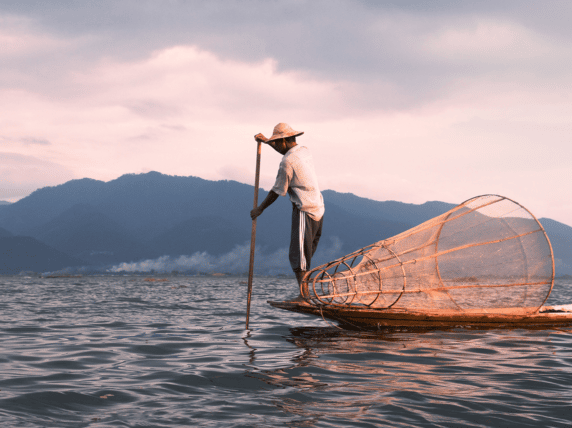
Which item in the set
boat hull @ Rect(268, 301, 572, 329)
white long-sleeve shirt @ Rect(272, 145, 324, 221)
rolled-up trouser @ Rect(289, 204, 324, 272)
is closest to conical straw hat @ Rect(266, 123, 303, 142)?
white long-sleeve shirt @ Rect(272, 145, 324, 221)

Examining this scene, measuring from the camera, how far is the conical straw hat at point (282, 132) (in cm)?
679

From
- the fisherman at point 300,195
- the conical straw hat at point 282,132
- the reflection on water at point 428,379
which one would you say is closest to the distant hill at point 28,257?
the conical straw hat at point 282,132

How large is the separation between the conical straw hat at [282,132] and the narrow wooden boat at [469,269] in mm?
1982

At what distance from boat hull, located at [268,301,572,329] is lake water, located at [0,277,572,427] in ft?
0.50

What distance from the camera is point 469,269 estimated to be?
732cm

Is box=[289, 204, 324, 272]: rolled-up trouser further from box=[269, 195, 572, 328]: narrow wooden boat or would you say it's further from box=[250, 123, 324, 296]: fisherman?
box=[269, 195, 572, 328]: narrow wooden boat

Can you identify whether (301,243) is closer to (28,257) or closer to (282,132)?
(282,132)

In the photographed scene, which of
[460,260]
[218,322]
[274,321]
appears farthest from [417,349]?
[218,322]

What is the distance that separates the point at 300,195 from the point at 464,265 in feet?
9.21

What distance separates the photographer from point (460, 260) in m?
7.36

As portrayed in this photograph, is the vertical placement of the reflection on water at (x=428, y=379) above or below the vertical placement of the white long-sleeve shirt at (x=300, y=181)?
below

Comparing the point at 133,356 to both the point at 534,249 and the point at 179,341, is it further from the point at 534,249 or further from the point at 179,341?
the point at 534,249

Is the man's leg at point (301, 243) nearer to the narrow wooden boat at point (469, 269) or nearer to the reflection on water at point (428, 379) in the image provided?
the narrow wooden boat at point (469, 269)

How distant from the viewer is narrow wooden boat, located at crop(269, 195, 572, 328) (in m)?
7.18
